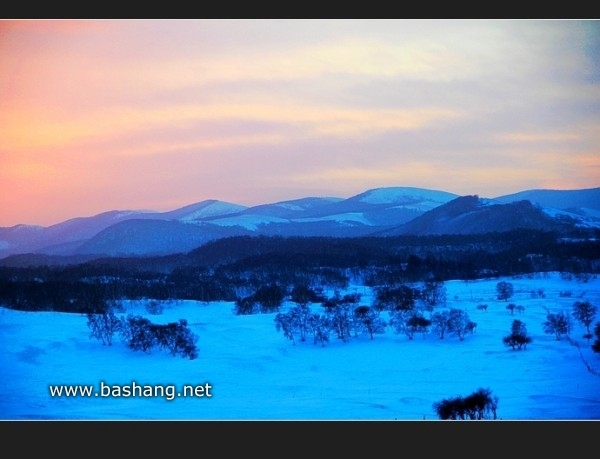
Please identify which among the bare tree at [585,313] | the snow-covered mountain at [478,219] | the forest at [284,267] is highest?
the snow-covered mountain at [478,219]

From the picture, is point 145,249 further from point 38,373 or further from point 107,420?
point 107,420

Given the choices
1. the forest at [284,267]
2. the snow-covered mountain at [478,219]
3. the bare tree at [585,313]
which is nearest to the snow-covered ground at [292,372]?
the bare tree at [585,313]

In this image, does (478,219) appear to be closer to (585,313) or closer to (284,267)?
(284,267)

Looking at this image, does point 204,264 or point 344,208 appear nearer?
point 344,208

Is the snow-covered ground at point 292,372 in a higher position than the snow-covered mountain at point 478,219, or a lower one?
lower

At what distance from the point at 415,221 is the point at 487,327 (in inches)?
252

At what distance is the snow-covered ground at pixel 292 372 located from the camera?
23.0 ft

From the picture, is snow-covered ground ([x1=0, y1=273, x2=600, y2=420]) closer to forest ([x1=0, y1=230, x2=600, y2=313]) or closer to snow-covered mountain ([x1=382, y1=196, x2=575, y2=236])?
forest ([x1=0, y1=230, x2=600, y2=313])

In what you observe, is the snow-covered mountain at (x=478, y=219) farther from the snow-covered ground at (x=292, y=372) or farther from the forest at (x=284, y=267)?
the snow-covered ground at (x=292, y=372)

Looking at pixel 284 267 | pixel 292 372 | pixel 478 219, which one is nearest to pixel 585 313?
pixel 292 372

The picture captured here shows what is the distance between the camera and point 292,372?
334 inches

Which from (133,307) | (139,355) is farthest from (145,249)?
(139,355)

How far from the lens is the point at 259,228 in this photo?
46.4 feet

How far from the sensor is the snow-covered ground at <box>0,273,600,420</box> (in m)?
7.02
